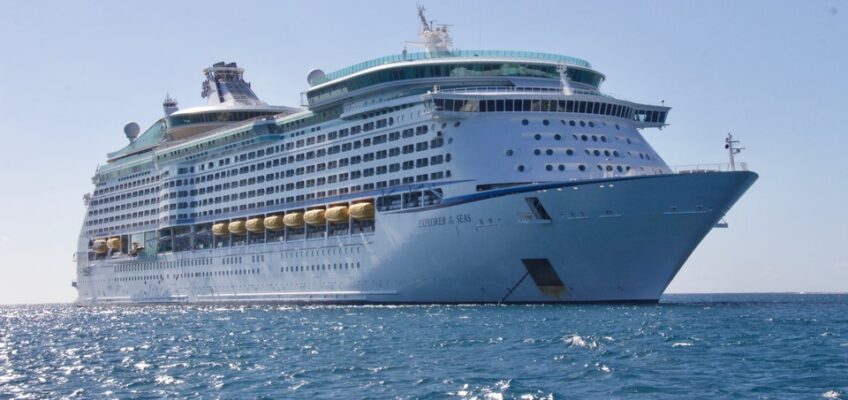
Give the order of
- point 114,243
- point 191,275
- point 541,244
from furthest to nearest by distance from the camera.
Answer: point 114,243
point 191,275
point 541,244

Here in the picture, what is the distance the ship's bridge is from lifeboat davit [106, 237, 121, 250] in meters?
31.9

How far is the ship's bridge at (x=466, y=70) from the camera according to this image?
178 ft

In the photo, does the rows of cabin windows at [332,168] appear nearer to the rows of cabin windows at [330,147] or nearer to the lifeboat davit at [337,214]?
the rows of cabin windows at [330,147]

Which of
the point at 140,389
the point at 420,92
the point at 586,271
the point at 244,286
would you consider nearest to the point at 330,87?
the point at 420,92

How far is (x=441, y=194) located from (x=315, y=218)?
1083cm

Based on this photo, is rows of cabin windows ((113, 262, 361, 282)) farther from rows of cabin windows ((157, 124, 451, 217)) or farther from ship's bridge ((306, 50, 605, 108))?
ship's bridge ((306, 50, 605, 108))

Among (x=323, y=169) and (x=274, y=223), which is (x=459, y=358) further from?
(x=274, y=223)

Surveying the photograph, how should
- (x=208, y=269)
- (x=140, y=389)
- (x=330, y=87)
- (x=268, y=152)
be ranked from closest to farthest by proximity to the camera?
→ (x=140, y=389) < (x=330, y=87) < (x=268, y=152) < (x=208, y=269)

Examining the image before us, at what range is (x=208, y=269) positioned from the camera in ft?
229

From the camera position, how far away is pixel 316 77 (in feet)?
209

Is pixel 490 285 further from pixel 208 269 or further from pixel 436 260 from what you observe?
pixel 208 269

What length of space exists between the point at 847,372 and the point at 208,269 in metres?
51.0

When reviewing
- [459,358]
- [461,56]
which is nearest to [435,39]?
[461,56]

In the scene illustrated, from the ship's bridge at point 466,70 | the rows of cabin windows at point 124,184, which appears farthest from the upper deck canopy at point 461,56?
the rows of cabin windows at point 124,184
